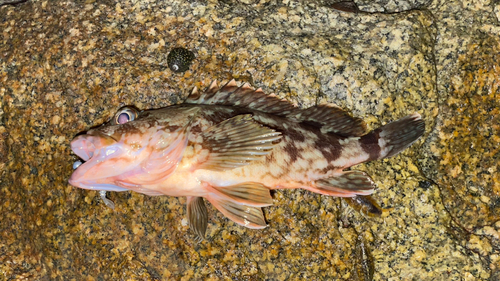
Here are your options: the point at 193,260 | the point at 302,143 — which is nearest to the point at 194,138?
the point at 302,143

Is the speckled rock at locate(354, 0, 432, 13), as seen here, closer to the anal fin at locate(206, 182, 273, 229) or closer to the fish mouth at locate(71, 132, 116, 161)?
the anal fin at locate(206, 182, 273, 229)

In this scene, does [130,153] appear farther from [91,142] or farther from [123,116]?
[123,116]

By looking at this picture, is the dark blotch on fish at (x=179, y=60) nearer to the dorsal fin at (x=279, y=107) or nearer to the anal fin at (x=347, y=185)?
the dorsal fin at (x=279, y=107)

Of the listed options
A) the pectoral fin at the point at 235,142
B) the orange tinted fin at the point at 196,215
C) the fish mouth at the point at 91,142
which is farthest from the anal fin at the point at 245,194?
the fish mouth at the point at 91,142

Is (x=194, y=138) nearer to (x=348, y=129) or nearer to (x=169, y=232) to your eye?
(x=169, y=232)

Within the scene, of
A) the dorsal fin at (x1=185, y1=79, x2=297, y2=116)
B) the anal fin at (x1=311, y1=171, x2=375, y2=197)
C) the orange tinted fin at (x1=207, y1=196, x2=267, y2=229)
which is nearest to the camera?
the orange tinted fin at (x1=207, y1=196, x2=267, y2=229)

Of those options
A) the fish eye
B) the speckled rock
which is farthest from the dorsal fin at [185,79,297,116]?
the speckled rock
